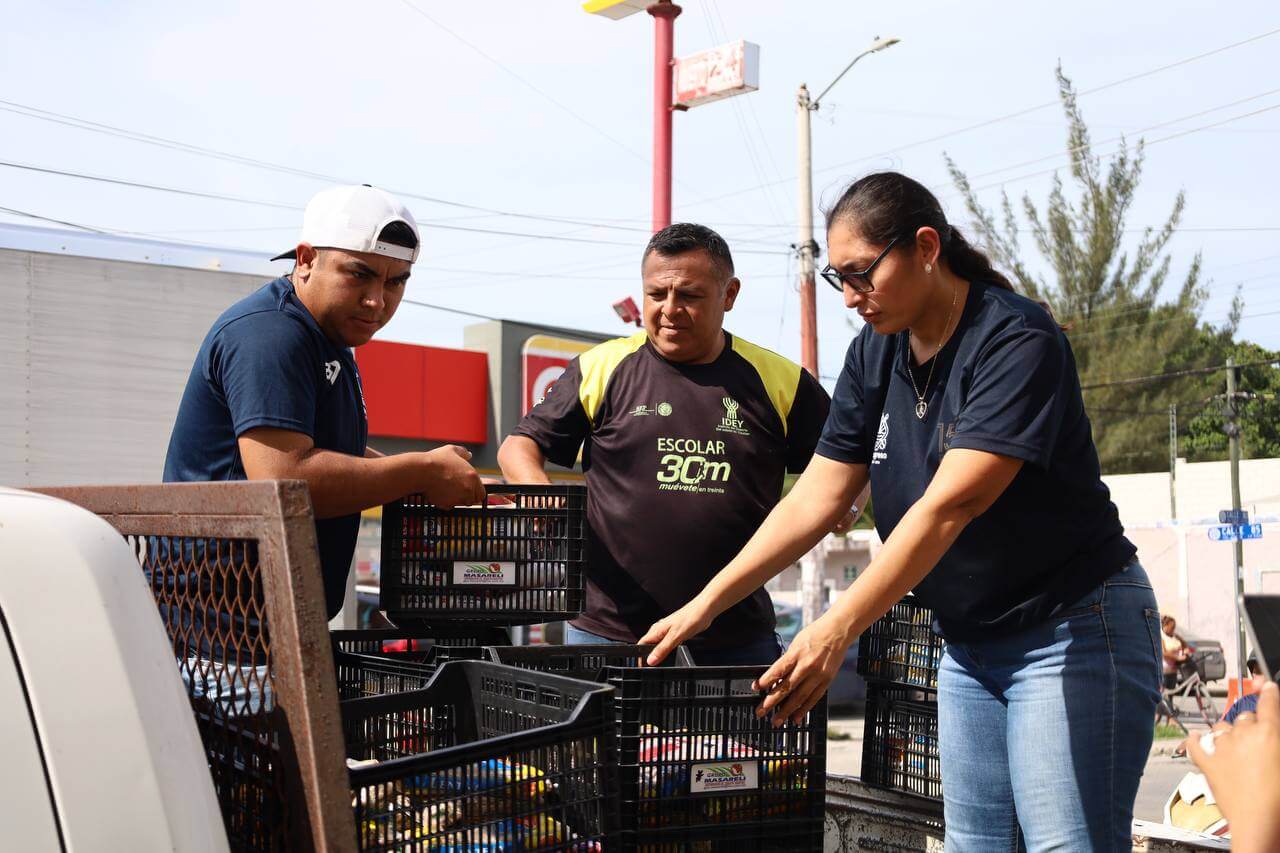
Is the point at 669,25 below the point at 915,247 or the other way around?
the other way around

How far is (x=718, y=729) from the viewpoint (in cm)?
240

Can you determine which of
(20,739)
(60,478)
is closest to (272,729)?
(20,739)

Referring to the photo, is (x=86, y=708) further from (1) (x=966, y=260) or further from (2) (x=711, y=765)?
(1) (x=966, y=260)

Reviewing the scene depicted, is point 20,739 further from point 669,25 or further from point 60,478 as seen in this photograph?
point 669,25

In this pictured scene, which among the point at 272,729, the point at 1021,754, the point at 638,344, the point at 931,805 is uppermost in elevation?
the point at 638,344

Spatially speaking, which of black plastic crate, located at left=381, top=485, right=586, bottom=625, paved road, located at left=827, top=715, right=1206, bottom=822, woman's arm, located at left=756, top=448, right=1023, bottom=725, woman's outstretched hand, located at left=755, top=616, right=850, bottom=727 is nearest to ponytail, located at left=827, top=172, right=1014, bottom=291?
woman's arm, located at left=756, top=448, right=1023, bottom=725

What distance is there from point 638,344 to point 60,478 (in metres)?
5.17

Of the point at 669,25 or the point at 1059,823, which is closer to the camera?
the point at 1059,823

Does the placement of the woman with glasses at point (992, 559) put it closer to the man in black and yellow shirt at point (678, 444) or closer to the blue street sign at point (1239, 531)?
the man in black and yellow shirt at point (678, 444)

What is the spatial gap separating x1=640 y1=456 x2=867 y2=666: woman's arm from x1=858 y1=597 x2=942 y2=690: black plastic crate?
0.45 metres

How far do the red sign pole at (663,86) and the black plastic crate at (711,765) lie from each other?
430 inches

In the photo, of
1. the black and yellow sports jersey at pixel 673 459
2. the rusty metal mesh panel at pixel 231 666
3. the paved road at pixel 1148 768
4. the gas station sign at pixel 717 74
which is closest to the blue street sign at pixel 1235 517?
the paved road at pixel 1148 768

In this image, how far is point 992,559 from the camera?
2.59m

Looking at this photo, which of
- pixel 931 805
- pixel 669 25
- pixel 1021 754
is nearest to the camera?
pixel 1021 754
